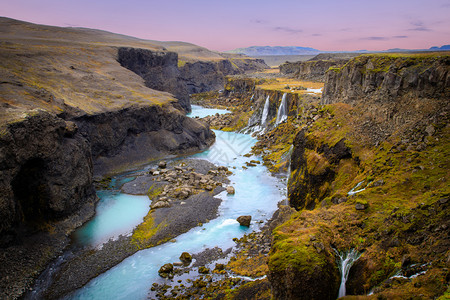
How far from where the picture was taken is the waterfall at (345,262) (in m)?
15.5

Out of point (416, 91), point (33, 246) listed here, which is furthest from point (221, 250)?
point (416, 91)

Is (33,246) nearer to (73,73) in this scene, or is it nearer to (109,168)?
(109,168)

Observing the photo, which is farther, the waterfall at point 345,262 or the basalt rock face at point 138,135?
the basalt rock face at point 138,135

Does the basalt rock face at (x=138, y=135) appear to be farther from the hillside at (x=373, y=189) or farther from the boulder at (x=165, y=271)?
the hillside at (x=373, y=189)

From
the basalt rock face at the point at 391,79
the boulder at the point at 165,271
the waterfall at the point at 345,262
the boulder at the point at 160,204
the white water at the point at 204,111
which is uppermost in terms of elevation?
the basalt rock face at the point at 391,79

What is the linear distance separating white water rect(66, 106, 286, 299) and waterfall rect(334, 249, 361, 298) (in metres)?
13.4

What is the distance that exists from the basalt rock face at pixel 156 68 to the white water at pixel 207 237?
177 feet

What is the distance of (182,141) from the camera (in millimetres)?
61625

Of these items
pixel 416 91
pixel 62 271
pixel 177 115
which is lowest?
pixel 62 271

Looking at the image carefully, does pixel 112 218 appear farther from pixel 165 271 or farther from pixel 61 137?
pixel 165 271

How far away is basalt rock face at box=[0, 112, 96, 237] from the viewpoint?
24.9 meters

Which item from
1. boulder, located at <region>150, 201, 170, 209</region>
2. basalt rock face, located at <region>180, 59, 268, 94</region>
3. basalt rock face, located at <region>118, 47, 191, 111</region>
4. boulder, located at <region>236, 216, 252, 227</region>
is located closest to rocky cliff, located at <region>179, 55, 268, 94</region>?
basalt rock face, located at <region>180, 59, 268, 94</region>

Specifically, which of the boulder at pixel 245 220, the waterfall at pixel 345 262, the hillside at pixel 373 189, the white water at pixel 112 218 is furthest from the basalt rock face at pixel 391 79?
the white water at pixel 112 218

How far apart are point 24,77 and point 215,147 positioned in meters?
38.3
